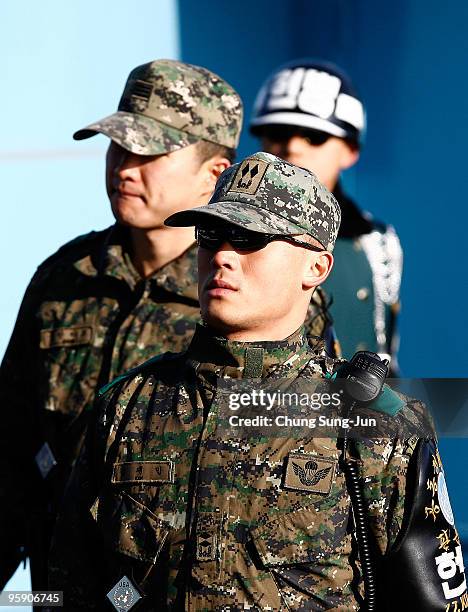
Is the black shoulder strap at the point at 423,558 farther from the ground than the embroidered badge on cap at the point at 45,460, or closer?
closer

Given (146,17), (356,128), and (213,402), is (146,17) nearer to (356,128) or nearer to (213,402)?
(356,128)

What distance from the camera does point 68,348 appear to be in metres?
3.68

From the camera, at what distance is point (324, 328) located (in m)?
3.71

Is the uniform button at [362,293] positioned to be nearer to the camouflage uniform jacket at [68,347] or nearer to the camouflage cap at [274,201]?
the camouflage uniform jacket at [68,347]

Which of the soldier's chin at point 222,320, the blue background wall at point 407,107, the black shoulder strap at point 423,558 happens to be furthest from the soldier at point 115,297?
the blue background wall at point 407,107

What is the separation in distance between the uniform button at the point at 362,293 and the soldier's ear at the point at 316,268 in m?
2.41

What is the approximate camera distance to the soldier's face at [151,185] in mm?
3656

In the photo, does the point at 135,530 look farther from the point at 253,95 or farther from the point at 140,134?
the point at 253,95

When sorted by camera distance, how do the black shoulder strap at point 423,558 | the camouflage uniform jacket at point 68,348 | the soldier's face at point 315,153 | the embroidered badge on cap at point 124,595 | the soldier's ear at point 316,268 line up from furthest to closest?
the soldier's face at point 315,153
the camouflage uniform jacket at point 68,348
the soldier's ear at point 316,268
the embroidered badge on cap at point 124,595
the black shoulder strap at point 423,558

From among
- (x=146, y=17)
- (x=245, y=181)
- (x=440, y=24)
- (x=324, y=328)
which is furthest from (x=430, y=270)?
(x=245, y=181)

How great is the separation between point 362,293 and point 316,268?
97.6 inches

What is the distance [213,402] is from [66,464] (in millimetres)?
1025

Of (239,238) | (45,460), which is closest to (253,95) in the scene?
(45,460)

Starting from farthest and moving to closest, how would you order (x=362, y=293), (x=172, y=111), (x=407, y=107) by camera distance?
(x=407, y=107), (x=362, y=293), (x=172, y=111)
